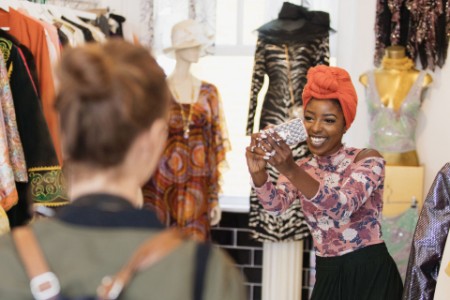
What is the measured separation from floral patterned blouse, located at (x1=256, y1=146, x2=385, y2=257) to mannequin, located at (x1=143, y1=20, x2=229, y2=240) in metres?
1.55

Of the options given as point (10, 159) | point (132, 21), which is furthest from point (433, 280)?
point (132, 21)

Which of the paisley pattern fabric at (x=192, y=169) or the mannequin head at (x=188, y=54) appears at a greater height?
the mannequin head at (x=188, y=54)

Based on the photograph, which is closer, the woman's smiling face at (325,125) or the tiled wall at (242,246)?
the woman's smiling face at (325,125)

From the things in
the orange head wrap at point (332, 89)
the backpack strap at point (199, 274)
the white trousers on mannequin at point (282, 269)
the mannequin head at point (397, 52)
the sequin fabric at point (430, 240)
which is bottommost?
the white trousers on mannequin at point (282, 269)

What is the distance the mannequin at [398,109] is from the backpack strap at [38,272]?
316 centimetres

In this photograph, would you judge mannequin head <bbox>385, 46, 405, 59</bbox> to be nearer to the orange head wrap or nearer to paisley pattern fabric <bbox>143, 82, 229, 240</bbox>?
paisley pattern fabric <bbox>143, 82, 229, 240</bbox>

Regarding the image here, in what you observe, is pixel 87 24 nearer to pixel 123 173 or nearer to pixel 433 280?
pixel 433 280

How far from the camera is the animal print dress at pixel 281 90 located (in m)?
4.12

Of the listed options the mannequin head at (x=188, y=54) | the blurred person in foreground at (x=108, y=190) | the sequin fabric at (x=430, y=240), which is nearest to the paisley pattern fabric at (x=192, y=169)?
the mannequin head at (x=188, y=54)

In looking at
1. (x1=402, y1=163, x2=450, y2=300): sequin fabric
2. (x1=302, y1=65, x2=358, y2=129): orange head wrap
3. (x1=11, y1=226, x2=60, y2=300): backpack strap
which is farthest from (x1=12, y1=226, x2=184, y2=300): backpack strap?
(x1=302, y1=65, x2=358, y2=129): orange head wrap

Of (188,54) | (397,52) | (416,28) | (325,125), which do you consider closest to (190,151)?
(188,54)

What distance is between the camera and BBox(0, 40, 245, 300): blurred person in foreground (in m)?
1.06

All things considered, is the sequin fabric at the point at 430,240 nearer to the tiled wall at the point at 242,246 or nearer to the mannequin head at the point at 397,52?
the mannequin head at the point at 397,52

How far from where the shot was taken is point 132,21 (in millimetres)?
4594
